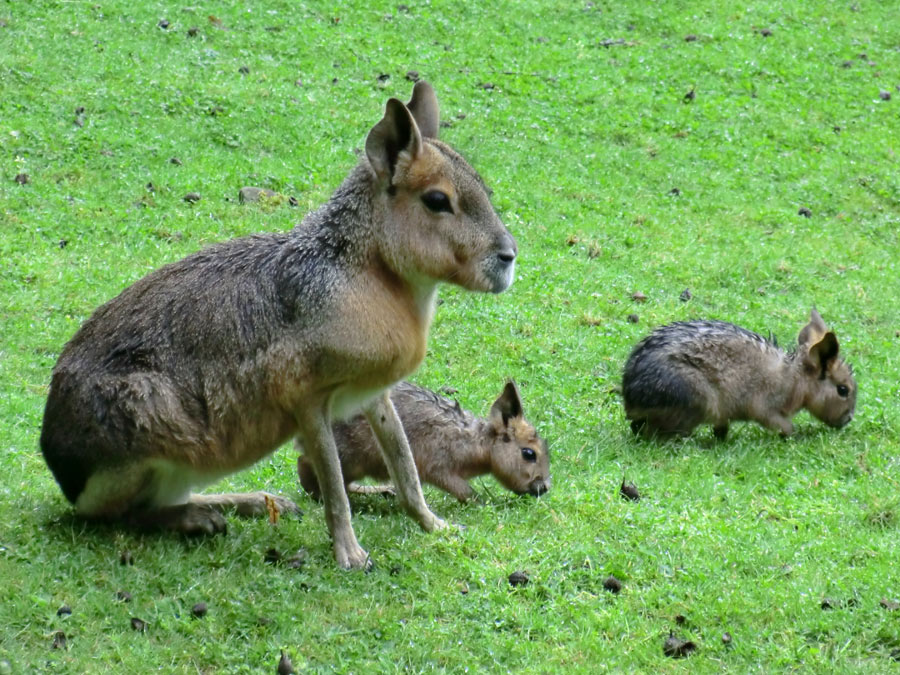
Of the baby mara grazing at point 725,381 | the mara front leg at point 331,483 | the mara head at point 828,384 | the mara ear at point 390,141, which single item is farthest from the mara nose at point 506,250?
the mara head at point 828,384

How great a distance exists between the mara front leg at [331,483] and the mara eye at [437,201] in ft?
3.36

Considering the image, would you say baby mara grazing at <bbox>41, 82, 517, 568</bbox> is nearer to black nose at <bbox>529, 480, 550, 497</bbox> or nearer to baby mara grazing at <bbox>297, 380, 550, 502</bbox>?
baby mara grazing at <bbox>297, 380, 550, 502</bbox>

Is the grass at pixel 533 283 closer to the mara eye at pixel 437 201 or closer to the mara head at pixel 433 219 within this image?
the mara head at pixel 433 219

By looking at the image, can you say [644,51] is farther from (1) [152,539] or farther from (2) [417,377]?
(1) [152,539]

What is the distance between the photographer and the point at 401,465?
612cm

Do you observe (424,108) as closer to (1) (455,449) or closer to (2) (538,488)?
(1) (455,449)

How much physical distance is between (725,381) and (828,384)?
2.49ft

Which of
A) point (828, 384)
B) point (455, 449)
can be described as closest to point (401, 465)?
point (455, 449)

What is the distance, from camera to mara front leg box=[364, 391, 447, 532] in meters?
6.08

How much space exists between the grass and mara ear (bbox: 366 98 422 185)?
71.3 inches

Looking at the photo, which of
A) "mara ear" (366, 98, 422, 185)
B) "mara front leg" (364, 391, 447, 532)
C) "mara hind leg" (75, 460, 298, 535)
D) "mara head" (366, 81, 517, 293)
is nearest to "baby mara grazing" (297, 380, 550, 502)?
"mara front leg" (364, 391, 447, 532)

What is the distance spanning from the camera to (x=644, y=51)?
16344 millimetres

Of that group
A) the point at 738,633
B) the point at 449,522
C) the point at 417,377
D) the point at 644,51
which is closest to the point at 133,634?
the point at 449,522

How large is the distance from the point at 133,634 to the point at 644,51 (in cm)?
1308
